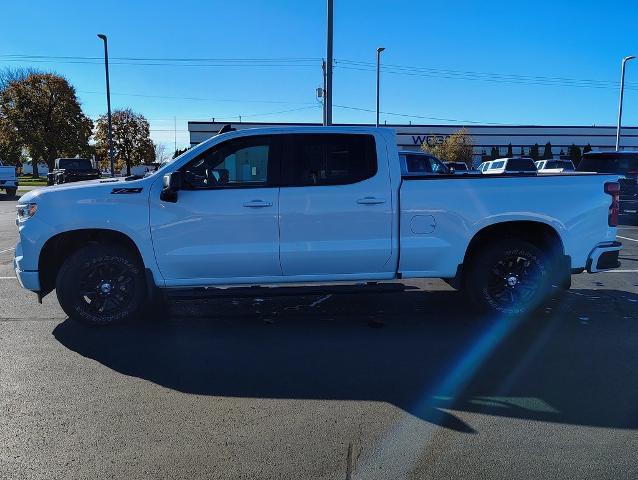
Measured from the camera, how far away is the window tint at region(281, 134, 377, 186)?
17.8 feet

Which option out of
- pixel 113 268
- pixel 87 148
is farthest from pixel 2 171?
pixel 113 268

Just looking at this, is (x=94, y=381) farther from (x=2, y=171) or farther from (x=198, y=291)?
(x=2, y=171)

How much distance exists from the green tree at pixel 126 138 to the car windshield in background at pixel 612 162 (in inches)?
1964

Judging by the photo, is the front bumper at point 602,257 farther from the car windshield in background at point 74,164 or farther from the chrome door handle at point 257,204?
the car windshield in background at point 74,164

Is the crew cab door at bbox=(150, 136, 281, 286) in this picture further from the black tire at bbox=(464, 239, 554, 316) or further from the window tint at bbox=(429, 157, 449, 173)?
the window tint at bbox=(429, 157, 449, 173)

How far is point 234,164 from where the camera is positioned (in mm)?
5445

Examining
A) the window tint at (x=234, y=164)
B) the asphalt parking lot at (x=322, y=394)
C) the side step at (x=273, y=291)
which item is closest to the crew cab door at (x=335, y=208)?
the side step at (x=273, y=291)

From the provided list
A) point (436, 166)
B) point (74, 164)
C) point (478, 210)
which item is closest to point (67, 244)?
point (478, 210)

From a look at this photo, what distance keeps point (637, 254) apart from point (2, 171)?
32.5m

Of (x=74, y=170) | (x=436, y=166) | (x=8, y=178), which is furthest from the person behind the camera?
(x=74, y=170)

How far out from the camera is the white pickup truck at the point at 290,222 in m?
5.26

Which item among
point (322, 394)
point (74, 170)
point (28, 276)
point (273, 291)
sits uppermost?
point (74, 170)

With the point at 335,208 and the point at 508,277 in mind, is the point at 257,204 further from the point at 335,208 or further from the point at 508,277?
the point at 508,277

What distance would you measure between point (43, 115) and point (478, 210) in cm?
5410
